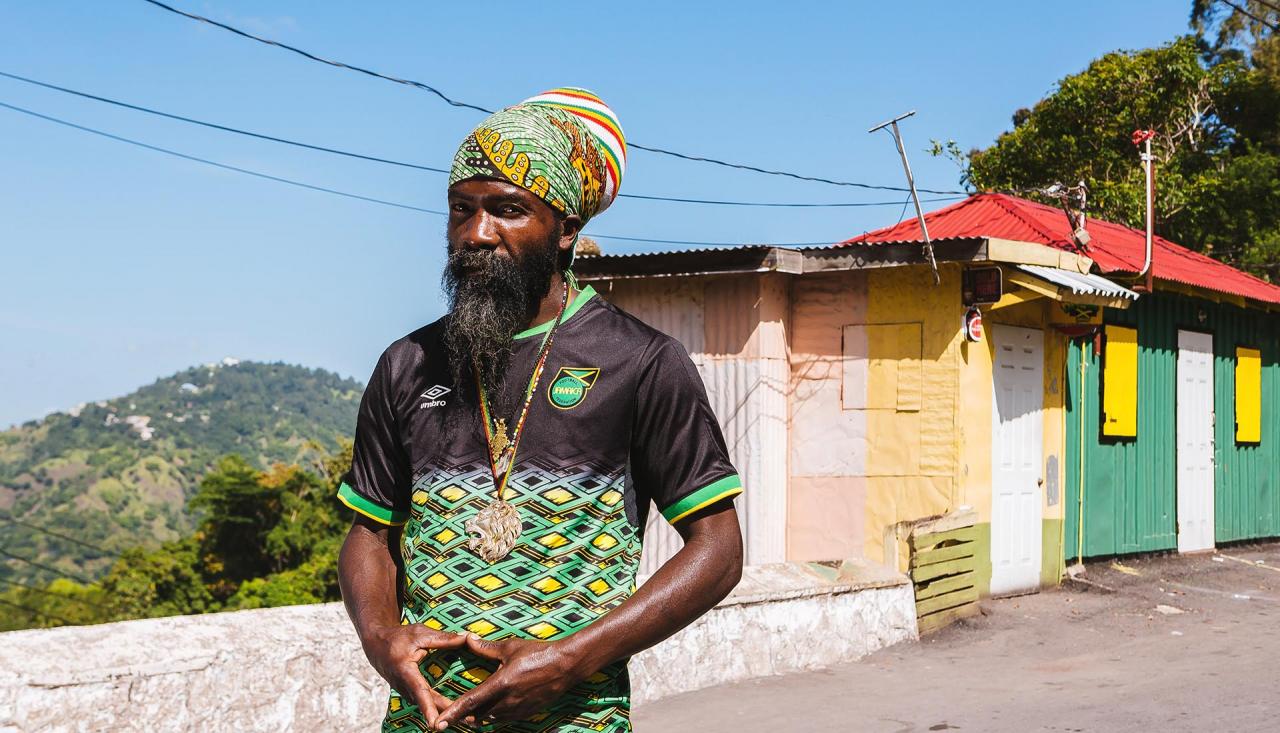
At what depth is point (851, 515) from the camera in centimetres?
1148

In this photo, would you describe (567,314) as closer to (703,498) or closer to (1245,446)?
(703,498)

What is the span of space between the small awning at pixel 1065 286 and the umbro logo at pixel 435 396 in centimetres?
925

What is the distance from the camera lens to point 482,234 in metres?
2.14

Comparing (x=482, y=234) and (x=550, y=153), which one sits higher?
(x=550, y=153)

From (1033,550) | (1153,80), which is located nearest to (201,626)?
(1033,550)

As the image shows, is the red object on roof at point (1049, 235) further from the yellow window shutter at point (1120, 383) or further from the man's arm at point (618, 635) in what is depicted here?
the man's arm at point (618, 635)

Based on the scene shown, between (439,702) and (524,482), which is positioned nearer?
(439,702)

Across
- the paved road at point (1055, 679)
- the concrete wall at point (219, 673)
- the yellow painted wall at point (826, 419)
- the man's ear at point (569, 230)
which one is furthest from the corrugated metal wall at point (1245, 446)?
the man's ear at point (569, 230)

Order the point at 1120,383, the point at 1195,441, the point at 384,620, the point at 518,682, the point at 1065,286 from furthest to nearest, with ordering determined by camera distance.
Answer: the point at 1195,441 → the point at 1120,383 → the point at 1065,286 → the point at 384,620 → the point at 518,682

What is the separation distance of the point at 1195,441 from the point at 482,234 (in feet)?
46.4

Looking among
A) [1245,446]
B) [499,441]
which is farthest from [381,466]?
[1245,446]

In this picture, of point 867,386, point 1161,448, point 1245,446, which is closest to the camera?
point 867,386

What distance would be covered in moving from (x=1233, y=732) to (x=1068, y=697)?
3.76 feet

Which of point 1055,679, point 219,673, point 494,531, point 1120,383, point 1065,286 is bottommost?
point 1055,679
